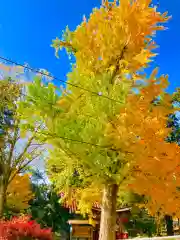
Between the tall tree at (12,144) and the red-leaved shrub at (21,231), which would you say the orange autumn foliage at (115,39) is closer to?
the red-leaved shrub at (21,231)

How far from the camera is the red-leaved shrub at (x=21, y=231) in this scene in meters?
9.44

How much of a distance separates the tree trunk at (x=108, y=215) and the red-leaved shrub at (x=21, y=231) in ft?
8.08

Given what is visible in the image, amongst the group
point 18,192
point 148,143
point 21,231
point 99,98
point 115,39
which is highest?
point 115,39

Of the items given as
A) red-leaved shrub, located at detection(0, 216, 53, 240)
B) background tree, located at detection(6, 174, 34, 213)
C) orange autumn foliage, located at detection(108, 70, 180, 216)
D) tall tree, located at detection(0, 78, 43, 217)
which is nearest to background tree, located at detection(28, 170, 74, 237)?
background tree, located at detection(6, 174, 34, 213)

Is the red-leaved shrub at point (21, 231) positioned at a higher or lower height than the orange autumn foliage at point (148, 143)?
lower

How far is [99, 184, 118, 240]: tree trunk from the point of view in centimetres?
851

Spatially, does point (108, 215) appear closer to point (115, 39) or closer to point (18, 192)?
point (115, 39)

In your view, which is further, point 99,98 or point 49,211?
point 49,211

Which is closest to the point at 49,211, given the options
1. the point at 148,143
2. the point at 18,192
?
the point at 18,192

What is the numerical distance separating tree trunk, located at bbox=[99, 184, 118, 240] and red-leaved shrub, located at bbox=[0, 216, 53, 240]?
2462mm

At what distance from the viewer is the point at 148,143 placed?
843cm

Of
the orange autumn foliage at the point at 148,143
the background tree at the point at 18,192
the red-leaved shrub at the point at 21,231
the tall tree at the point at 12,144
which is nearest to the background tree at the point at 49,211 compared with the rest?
the background tree at the point at 18,192

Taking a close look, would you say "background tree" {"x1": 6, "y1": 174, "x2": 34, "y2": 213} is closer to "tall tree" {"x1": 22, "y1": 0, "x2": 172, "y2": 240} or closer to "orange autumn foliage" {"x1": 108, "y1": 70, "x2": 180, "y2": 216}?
"tall tree" {"x1": 22, "y1": 0, "x2": 172, "y2": 240}

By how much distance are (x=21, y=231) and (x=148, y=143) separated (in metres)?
4.95
